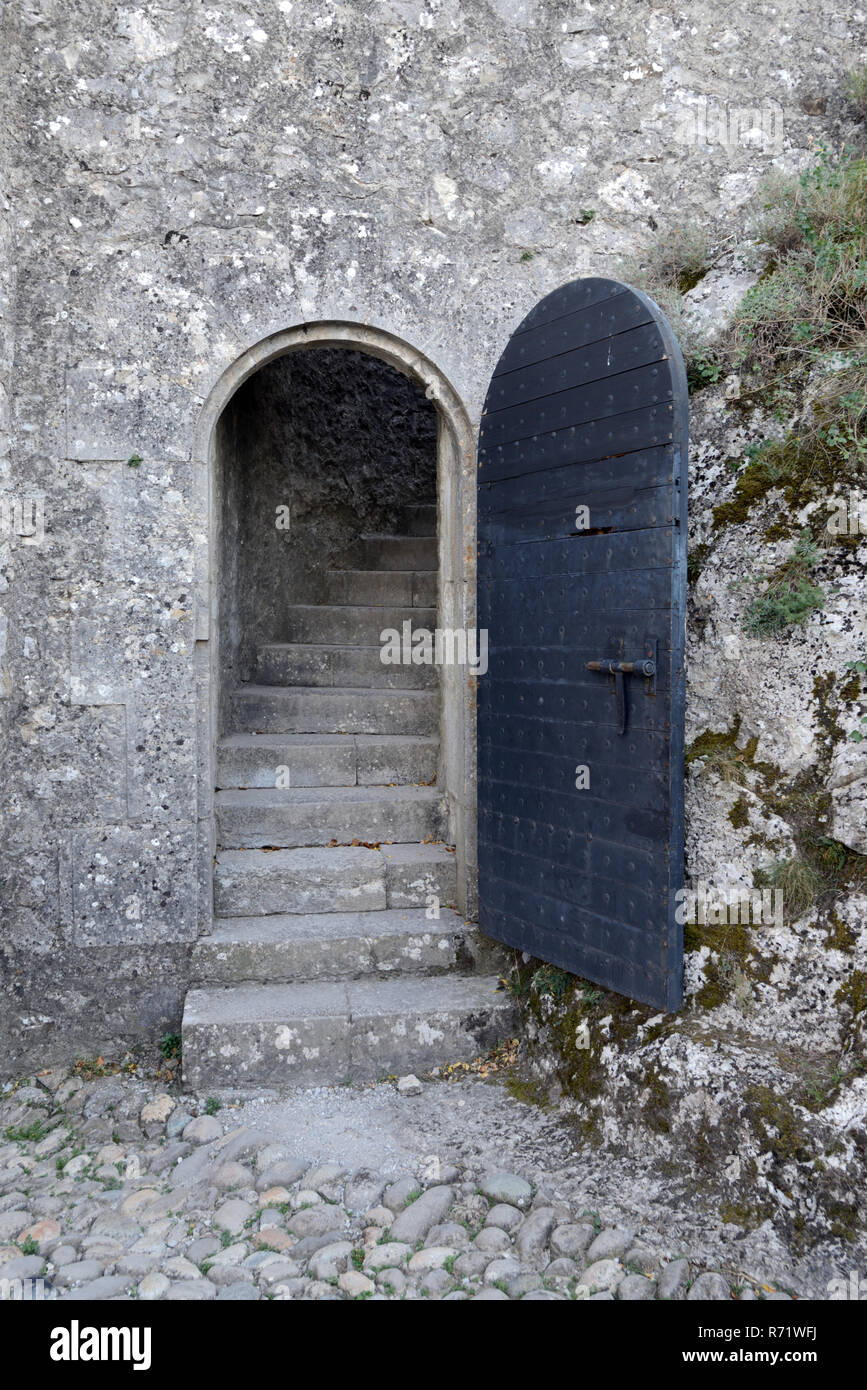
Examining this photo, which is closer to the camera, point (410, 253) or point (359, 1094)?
point (359, 1094)

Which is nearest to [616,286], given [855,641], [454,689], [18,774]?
[855,641]

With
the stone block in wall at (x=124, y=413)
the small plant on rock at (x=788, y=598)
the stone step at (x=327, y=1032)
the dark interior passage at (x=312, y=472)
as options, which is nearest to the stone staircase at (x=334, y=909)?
the stone step at (x=327, y=1032)

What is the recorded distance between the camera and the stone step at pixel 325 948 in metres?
3.91

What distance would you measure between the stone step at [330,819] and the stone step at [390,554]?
2.98m

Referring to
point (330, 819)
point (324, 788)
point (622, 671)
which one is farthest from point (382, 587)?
point (622, 671)

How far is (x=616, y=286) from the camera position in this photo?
3176 mm

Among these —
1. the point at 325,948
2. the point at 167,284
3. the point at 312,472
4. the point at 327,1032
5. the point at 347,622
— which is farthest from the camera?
the point at 312,472

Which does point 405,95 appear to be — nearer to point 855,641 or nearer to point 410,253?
point 410,253

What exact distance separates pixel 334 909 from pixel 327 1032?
0.72 meters

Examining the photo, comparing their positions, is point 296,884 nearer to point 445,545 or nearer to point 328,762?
point 328,762

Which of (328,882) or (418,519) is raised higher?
(418,519)

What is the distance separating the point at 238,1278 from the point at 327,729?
312 cm

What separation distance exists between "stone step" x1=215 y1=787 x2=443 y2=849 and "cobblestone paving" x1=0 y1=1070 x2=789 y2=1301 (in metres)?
1.41

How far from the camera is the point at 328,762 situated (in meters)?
4.95
